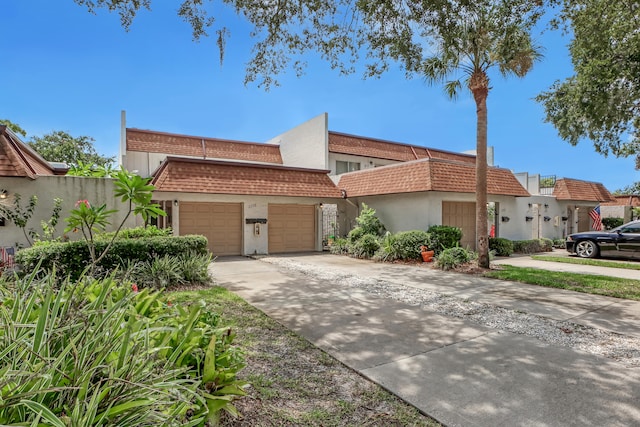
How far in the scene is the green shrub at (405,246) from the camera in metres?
12.5

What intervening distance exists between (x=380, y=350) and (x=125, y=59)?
1026 centimetres

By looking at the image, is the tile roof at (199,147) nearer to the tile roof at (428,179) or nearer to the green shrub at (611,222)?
the tile roof at (428,179)

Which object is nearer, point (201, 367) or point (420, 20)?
point (201, 367)

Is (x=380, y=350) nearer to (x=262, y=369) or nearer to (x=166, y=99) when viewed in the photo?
(x=262, y=369)

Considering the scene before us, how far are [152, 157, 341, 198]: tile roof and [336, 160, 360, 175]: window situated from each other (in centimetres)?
492

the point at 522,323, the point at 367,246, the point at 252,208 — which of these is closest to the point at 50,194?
the point at 252,208

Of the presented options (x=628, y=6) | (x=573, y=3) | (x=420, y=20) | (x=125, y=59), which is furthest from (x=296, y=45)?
(x=628, y=6)

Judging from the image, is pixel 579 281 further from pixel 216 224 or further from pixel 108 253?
pixel 216 224

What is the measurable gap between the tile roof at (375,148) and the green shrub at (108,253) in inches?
539

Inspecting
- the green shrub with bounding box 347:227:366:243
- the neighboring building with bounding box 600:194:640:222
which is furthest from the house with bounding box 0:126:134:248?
the neighboring building with bounding box 600:194:640:222

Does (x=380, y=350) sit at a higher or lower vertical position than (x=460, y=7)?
lower

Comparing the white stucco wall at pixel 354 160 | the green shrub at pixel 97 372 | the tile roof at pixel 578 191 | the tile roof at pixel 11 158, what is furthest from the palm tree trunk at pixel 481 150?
the tile roof at pixel 11 158

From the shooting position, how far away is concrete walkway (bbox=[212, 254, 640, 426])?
2.92 meters

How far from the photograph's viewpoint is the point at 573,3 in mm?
7445
